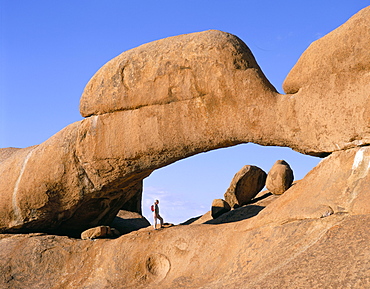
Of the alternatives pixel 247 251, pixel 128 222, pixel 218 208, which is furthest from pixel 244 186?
pixel 247 251

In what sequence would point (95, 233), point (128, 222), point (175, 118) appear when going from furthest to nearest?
1. point (128, 222)
2. point (95, 233)
3. point (175, 118)

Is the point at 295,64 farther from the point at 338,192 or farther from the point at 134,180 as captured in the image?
the point at 134,180

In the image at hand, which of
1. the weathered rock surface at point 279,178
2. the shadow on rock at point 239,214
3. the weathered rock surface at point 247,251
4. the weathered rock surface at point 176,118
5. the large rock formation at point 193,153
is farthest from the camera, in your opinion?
the weathered rock surface at point 279,178

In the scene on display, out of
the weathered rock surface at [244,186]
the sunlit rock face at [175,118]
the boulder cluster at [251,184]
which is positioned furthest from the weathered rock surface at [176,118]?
the weathered rock surface at [244,186]

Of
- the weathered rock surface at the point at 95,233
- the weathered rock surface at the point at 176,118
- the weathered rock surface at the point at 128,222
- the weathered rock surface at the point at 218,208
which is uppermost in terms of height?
the weathered rock surface at the point at 176,118

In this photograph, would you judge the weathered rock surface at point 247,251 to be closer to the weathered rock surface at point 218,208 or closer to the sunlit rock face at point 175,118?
the sunlit rock face at point 175,118

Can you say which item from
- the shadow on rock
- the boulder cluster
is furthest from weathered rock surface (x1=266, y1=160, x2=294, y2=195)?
the shadow on rock

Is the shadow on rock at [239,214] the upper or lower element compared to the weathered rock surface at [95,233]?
lower

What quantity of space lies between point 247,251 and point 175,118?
8.90ft

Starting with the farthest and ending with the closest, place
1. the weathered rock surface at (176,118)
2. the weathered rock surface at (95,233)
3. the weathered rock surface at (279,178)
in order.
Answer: the weathered rock surface at (279,178) → the weathered rock surface at (95,233) → the weathered rock surface at (176,118)

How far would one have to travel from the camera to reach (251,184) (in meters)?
12.9

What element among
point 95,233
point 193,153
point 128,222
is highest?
point 193,153

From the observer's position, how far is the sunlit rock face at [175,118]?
8.07 m

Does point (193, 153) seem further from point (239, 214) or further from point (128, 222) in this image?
point (128, 222)
